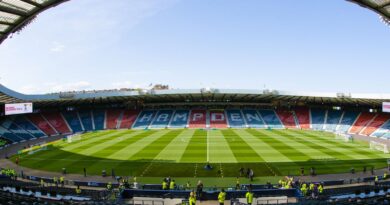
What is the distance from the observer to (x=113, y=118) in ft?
270

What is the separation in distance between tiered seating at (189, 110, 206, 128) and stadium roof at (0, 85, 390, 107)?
345 centimetres

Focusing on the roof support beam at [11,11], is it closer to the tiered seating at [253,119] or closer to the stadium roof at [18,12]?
the stadium roof at [18,12]

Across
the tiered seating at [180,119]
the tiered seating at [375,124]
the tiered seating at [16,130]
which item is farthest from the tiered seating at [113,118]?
the tiered seating at [375,124]

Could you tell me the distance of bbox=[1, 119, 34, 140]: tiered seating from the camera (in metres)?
63.4

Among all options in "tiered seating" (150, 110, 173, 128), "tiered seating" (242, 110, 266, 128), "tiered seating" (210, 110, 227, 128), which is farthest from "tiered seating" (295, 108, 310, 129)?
"tiered seating" (150, 110, 173, 128)

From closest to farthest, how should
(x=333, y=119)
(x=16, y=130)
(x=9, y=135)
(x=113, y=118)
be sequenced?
(x=9, y=135) < (x=16, y=130) < (x=333, y=119) < (x=113, y=118)

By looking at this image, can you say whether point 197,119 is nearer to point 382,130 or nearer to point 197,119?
point 197,119

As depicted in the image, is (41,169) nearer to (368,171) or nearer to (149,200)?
(149,200)

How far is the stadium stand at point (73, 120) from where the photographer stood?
74.7 metres

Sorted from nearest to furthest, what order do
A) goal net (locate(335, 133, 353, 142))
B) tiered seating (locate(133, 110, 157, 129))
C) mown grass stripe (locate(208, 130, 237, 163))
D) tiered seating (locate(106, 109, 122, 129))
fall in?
1. mown grass stripe (locate(208, 130, 237, 163))
2. goal net (locate(335, 133, 353, 142))
3. tiered seating (locate(133, 110, 157, 129))
4. tiered seating (locate(106, 109, 122, 129))

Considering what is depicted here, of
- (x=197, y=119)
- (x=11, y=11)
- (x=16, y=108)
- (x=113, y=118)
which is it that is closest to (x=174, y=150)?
(x=16, y=108)

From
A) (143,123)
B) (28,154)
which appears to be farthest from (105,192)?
(143,123)

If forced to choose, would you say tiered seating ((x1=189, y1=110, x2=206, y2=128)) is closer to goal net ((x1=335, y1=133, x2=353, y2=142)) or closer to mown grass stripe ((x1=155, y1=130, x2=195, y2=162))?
mown grass stripe ((x1=155, y1=130, x2=195, y2=162))

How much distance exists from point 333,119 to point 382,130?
13.5 metres
